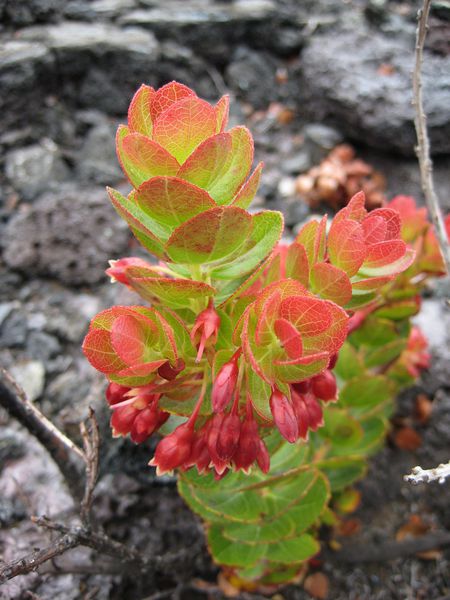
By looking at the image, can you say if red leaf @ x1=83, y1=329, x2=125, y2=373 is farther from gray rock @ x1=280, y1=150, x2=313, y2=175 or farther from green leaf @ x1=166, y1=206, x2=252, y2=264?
gray rock @ x1=280, y1=150, x2=313, y2=175

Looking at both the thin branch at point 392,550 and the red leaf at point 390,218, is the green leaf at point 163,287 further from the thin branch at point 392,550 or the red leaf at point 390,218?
the thin branch at point 392,550

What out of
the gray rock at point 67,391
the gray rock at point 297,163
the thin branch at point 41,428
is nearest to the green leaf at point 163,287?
the thin branch at point 41,428

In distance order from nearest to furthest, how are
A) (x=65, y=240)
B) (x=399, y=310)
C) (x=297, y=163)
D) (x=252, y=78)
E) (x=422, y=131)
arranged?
1. (x=422, y=131)
2. (x=399, y=310)
3. (x=65, y=240)
4. (x=297, y=163)
5. (x=252, y=78)

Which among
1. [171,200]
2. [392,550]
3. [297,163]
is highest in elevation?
[171,200]

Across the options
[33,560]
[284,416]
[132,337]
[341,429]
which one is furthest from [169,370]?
[341,429]

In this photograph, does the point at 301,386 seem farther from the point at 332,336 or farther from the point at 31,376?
the point at 31,376

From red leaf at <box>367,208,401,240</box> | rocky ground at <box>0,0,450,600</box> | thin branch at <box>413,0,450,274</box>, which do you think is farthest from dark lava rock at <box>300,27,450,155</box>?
red leaf at <box>367,208,401,240</box>

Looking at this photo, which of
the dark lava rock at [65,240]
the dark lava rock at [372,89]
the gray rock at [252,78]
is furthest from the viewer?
the gray rock at [252,78]

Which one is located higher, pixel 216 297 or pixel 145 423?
pixel 216 297
